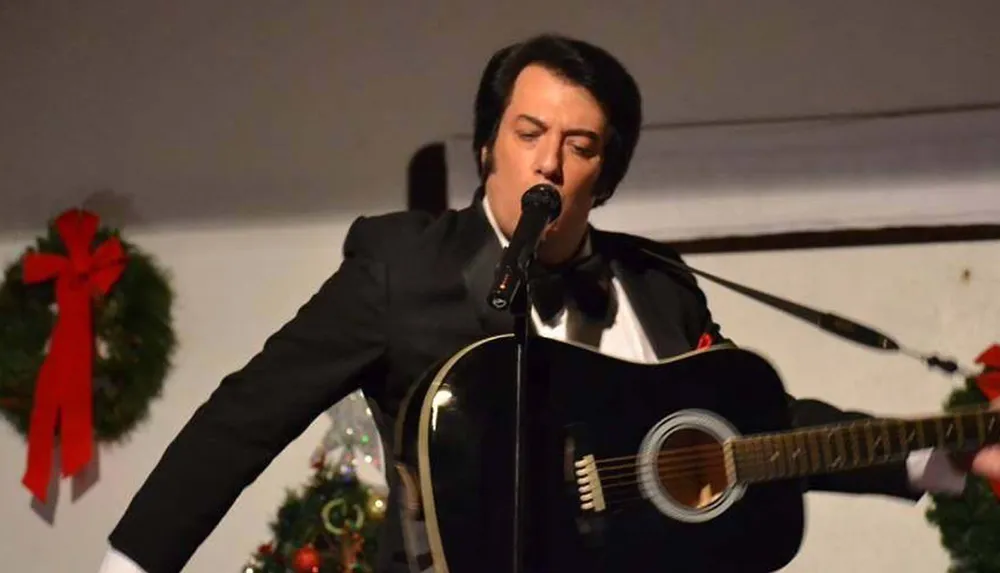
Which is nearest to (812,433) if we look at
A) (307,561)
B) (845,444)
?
(845,444)

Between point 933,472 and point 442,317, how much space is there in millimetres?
589

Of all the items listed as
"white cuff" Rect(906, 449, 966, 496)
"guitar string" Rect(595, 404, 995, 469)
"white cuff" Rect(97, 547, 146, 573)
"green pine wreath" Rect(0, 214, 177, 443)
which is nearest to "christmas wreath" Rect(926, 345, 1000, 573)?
"white cuff" Rect(906, 449, 966, 496)

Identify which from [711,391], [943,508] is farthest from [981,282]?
[711,391]

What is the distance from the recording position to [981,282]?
1602mm

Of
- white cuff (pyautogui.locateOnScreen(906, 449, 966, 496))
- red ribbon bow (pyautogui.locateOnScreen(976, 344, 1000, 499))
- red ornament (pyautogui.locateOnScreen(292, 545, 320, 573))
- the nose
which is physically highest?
the nose

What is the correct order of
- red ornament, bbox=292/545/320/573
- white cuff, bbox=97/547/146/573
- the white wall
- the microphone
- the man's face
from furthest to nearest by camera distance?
the white wall, red ornament, bbox=292/545/320/573, the man's face, white cuff, bbox=97/547/146/573, the microphone

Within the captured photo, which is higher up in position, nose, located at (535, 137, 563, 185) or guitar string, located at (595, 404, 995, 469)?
nose, located at (535, 137, 563, 185)

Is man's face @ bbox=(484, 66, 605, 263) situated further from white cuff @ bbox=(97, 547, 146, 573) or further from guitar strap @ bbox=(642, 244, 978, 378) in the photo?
white cuff @ bbox=(97, 547, 146, 573)

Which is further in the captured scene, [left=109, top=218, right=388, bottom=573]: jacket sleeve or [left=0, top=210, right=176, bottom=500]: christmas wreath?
[left=0, top=210, right=176, bottom=500]: christmas wreath

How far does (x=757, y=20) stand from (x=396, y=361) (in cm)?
106

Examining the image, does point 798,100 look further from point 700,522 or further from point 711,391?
point 700,522

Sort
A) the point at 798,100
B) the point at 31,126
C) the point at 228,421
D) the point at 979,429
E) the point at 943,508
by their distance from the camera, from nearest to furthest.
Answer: the point at 228,421 < the point at 979,429 < the point at 943,508 < the point at 798,100 < the point at 31,126

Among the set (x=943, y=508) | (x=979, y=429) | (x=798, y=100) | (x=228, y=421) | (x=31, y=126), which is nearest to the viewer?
(x=228, y=421)

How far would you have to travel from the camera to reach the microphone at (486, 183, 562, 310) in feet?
2.56
